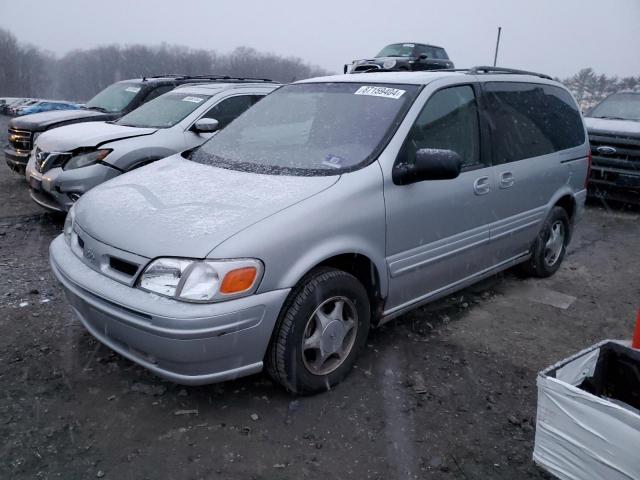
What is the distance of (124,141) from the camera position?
5.66 meters

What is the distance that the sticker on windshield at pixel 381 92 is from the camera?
3.29 m

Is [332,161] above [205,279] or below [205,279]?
above

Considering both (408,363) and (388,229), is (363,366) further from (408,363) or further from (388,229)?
(388,229)

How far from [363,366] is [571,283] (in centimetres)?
266

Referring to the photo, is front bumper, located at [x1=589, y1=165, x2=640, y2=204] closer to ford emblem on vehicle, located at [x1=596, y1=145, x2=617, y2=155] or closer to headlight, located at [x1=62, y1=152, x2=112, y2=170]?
ford emblem on vehicle, located at [x1=596, y1=145, x2=617, y2=155]

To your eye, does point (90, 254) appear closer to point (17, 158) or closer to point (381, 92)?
point (381, 92)

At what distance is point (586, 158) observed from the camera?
4809 millimetres

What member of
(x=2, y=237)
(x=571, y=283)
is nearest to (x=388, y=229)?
(x=571, y=283)

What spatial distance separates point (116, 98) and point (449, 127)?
22.5ft

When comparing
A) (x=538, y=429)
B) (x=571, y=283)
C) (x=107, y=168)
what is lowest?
(x=571, y=283)

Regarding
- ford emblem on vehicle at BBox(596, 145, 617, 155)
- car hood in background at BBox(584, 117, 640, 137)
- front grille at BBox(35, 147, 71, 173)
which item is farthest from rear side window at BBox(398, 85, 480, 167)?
ford emblem on vehicle at BBox(596, 145, 617, 155)

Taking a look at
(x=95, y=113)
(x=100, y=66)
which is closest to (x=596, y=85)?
(x=95, y=113)

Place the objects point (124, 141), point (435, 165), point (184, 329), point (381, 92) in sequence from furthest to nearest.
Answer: point (124, 141)
point (381, 92)
point (435, 165)
point (184, 329)

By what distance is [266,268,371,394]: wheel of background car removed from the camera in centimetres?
257
